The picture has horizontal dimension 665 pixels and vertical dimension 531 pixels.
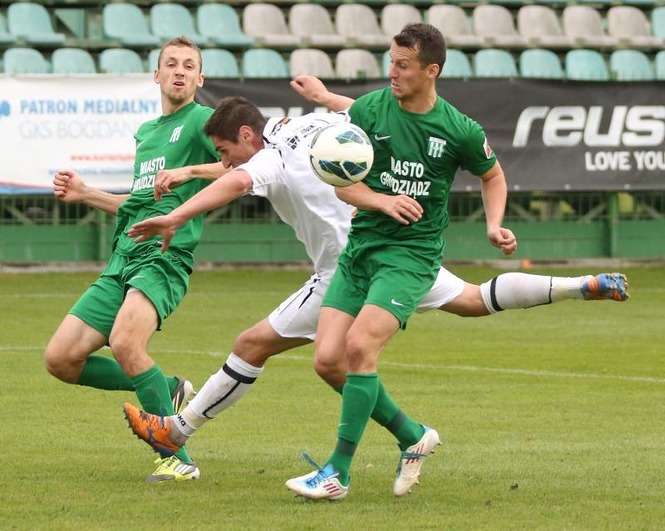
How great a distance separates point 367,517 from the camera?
6.83 meters

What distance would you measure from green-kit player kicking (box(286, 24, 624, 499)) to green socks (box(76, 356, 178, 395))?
1.34 m

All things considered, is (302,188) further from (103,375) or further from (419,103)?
(103,375)

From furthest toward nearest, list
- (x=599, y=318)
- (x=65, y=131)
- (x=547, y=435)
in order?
(x=65, y=131), (x=599, y=318), (x=547, y=435)

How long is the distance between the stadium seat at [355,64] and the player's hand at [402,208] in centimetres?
1581

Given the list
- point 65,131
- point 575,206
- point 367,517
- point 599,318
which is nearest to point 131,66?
point 65,131

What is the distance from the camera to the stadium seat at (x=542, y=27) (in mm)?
24453

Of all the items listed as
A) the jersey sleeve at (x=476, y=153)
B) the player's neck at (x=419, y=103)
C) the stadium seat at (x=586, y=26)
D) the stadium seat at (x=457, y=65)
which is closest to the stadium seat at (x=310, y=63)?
the stadium seat at (x=457, y=65)

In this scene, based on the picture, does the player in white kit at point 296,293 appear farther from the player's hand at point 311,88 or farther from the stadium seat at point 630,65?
the stadium seat at point 630,65

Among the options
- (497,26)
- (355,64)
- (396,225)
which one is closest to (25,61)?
(355,64)

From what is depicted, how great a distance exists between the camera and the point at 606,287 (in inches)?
305

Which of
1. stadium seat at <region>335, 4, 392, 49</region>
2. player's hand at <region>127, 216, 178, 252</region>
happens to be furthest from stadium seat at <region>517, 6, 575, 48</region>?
player's hand at <region>127, 216, 178, 252</region>

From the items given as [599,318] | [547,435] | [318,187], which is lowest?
[599,318]

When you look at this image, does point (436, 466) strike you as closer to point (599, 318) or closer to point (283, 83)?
point (599, 318)

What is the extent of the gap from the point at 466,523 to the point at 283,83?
1523cm
